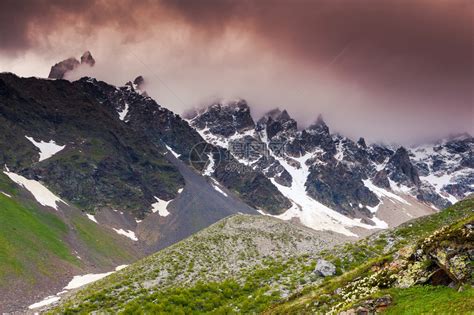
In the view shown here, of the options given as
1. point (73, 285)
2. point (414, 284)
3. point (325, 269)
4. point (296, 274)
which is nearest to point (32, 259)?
point (73, 285)

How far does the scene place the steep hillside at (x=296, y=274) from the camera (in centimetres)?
1884

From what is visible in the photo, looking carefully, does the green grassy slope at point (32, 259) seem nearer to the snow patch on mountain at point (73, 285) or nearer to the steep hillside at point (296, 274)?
the snow patch on mountain at point (73, 285)

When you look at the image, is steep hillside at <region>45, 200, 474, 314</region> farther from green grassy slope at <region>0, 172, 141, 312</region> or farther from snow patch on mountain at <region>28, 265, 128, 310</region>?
green grassy slope at <region>0, 172, 141, 312</region>

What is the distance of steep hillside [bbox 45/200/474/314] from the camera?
18.8 m

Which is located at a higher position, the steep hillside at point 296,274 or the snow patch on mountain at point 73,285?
the steep hillside at point 296,274

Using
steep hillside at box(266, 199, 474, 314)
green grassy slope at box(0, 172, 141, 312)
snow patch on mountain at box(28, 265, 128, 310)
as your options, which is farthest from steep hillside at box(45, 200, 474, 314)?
green grassy slope at box(0, 172, 141, 312)

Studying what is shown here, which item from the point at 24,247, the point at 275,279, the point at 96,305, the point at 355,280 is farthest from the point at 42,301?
the point at 355,280

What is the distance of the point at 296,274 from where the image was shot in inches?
1351

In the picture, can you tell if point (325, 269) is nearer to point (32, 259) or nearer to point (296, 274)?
point (296, 274)

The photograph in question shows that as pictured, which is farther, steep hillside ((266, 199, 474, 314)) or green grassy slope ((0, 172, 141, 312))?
green grassy slope ((0, 172, 141, 312))

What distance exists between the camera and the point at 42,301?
418 ft

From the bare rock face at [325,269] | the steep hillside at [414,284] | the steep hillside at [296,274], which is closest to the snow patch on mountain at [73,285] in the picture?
the steep hillside at [296,274]

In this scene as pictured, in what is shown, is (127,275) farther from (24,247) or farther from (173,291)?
(24,247)

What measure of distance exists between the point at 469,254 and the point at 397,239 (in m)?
21.2
